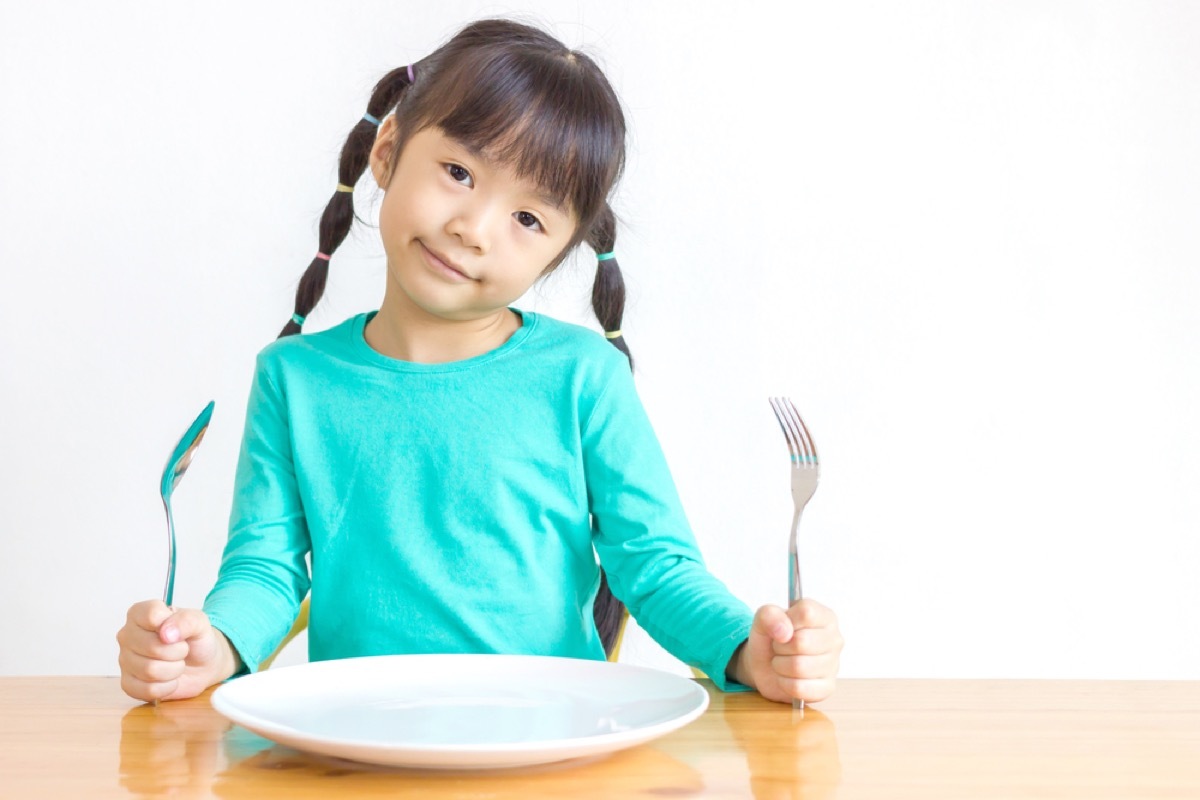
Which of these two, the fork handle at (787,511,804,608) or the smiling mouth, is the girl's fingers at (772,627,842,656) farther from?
the smiling mouth

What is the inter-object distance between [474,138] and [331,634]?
508 millimetres

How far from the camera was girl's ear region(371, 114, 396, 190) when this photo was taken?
1.21m

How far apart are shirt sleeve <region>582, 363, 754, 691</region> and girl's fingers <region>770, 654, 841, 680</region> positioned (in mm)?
158

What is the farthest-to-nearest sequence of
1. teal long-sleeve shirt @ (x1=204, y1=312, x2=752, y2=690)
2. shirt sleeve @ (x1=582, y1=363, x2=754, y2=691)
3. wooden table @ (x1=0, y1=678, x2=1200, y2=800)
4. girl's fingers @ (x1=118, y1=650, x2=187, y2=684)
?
teal long-sleeve shirt @ (x1=204, y1=312, x2=752, y2=690)
shirt sleeve @ (x1=582, y1=363, x2=754, y2=691)
girl's fingers @ (x1=118, y1=650, x2=187, y2=684)
wooden table @ (x1=0, y1=678, x2=1200, y2=800)

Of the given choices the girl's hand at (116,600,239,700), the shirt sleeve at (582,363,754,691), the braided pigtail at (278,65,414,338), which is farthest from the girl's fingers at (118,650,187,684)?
the braided pigtail at (278,65,414,338)

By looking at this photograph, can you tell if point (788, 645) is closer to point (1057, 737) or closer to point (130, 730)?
point (1057, 737)

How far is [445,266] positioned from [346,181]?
12.5 inches

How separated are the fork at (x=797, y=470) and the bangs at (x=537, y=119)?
1.08 feet

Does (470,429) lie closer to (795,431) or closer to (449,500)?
(449,500)

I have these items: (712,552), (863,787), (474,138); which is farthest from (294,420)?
(712,552)

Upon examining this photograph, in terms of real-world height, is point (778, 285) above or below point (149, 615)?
above

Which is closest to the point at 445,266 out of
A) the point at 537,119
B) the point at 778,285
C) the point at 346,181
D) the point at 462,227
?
the point at 462,227

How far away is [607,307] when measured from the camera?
4.55ft

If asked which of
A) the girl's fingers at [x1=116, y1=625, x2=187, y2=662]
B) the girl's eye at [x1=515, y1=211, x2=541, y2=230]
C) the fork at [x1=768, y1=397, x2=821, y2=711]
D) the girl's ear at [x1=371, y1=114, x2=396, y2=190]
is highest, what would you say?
the girl's ear at [x1=371, y1=114, x2=396, y2=190]
